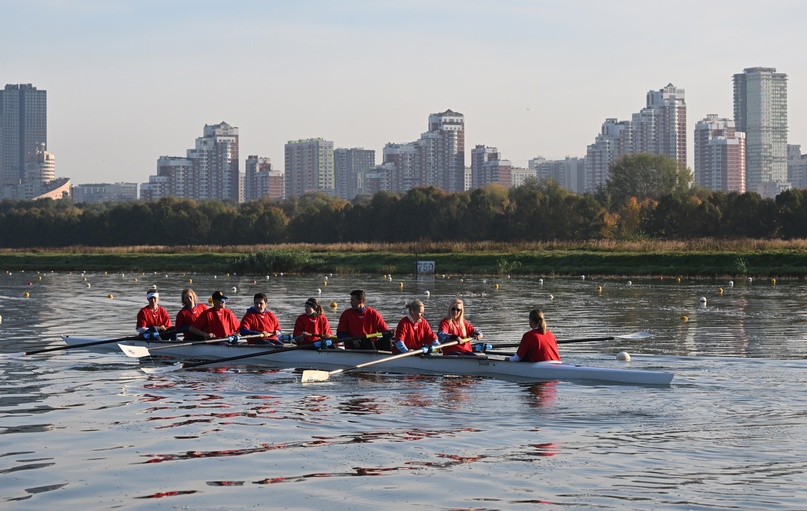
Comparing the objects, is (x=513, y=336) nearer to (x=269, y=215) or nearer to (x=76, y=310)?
(x=76, y=310)

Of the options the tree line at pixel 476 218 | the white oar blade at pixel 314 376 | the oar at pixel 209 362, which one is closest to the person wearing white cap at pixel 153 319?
the oar at pixel 209 362

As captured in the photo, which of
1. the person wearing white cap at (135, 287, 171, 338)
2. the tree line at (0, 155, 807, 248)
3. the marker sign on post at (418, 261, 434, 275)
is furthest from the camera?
the tree line at (0, 155, 807, 248)

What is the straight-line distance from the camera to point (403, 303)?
2980cm

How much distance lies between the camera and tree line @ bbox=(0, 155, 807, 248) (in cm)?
5919

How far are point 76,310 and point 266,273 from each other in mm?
21416

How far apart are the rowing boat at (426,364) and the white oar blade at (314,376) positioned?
116 cm

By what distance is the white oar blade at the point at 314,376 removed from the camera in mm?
13859

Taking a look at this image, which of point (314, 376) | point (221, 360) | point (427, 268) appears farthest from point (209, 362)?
point (427, 268)

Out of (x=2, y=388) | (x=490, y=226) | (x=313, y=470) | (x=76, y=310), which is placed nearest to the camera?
(x=313, y=470)

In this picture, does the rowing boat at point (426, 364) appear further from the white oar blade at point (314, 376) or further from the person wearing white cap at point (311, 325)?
the white oar blade at point (314, 376)

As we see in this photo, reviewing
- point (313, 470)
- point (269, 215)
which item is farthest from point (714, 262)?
point (269, 215)

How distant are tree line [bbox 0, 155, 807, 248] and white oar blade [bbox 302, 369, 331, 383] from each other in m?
46.5

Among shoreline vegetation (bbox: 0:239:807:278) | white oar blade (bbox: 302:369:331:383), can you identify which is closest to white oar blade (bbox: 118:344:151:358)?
white oar blade (bbox: 302:369:331:383)

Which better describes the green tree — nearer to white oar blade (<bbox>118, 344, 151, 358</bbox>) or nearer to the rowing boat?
the rowing boat
